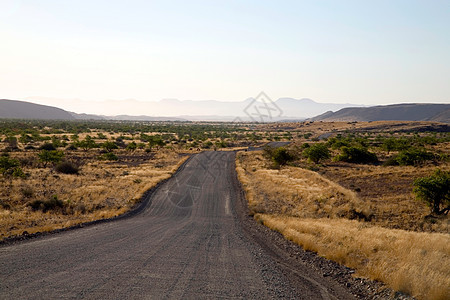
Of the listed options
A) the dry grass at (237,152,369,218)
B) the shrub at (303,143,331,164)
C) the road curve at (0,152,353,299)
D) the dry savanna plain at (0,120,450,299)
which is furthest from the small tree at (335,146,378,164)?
the road curve at (0,152,353,299)

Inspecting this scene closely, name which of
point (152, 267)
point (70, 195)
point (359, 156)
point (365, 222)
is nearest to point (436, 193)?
point (365, 222)

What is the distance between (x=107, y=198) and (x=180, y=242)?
41.3 feet

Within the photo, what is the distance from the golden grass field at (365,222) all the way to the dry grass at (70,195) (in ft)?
31.5

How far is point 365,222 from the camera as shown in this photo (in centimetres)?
1845

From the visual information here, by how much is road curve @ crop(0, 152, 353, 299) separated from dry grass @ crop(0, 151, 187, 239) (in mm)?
2779

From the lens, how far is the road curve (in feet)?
24.3

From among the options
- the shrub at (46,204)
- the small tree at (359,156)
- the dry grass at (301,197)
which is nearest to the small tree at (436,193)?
the dry grass at (301,197)

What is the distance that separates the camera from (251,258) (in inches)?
411

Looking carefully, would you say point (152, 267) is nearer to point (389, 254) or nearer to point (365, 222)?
point (389, 254)

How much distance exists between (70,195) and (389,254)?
21.8 m

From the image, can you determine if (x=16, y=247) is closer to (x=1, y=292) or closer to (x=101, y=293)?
(x=1, y=292)

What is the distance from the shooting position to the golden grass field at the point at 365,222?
27.1ft

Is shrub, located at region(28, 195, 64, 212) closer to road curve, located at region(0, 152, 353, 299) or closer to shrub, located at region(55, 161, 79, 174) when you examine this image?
road curve, located at region(0, 152, 353, 299)

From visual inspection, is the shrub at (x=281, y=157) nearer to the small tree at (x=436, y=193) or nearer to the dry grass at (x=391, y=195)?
the dry grass at (x=391, y=195)
